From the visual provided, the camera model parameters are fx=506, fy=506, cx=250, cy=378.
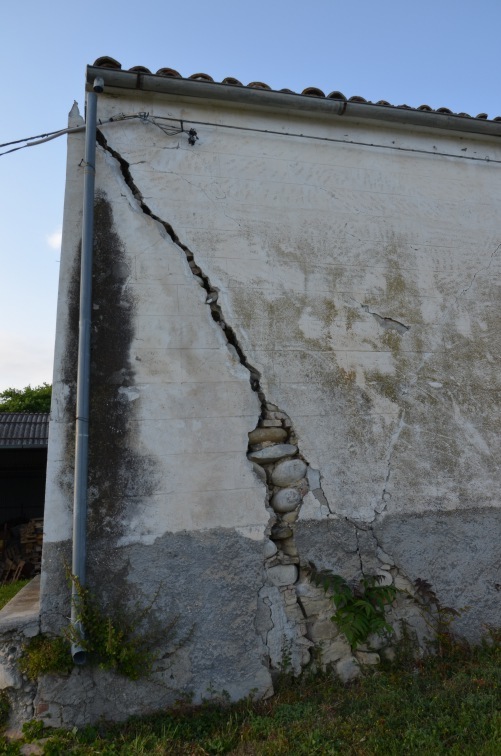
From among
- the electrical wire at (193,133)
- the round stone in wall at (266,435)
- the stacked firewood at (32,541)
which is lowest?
the stacked firewood at (32,541)

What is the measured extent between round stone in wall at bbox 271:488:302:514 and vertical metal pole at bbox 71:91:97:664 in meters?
1.47

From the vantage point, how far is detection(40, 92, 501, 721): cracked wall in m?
3.85

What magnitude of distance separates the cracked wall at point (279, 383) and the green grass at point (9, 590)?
420 centimetres

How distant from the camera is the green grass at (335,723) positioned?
3031 mm

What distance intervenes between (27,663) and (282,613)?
6.01 ft

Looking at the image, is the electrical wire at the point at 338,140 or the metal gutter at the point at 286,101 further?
the electrical wire at the point at 338,140

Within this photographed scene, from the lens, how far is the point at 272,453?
4.18m

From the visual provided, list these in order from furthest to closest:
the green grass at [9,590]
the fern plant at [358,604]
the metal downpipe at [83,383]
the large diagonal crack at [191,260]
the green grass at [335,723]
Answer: the green grass at [9,590] < the large diagonal crack at [191,260] < the fern plant at [358,604] < the metal downpipe at [83,383] < the green grass at [335,723]

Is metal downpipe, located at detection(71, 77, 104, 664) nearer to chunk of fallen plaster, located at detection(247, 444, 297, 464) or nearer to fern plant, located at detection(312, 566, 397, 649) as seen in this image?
chunk of fallen plaster, located at detection(247, 444, 297, 464)

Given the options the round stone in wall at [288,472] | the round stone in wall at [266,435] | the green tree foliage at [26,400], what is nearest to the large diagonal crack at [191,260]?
the round stone in wall at [266,435]

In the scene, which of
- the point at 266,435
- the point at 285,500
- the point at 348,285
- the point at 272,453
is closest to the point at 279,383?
the point at 266,435

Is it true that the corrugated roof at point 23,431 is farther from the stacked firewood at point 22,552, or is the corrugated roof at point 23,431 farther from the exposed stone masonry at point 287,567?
the exposed stone masonry at point 287,567

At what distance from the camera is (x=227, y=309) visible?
4406mm

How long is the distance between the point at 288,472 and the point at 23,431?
8.08 metres
